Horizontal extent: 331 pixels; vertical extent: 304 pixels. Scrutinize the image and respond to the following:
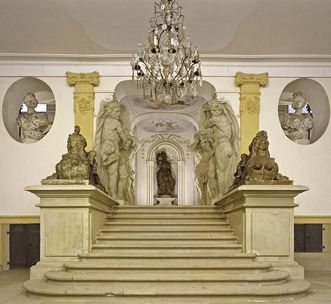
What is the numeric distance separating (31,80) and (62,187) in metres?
5.51

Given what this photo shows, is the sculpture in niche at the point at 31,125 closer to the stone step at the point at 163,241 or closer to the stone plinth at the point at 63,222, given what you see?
the stone step at the point at 163,241

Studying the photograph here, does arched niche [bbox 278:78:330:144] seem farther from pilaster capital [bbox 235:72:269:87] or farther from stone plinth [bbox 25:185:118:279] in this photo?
stone plinth [bbox 25:185:118:279]

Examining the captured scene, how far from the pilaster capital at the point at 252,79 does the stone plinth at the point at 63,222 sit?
557 centimetres

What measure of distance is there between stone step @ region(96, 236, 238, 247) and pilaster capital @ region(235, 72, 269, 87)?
4545mm

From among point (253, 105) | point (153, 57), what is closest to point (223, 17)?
point (253, 105)

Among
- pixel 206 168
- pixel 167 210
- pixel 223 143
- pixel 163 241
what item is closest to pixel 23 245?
pixel 167 210

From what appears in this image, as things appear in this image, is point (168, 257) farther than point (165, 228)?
No

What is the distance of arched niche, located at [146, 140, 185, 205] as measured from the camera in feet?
69.8

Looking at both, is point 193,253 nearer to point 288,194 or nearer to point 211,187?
point 288,194

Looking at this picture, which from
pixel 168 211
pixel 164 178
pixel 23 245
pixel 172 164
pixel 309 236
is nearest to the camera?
pixel 168 211

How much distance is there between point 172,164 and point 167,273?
1473cm

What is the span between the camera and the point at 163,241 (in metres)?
8.74

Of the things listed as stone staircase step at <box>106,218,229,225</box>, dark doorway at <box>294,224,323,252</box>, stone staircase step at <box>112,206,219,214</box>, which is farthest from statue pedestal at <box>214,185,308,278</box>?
dark doorway at <box>294,224,323,252</box>

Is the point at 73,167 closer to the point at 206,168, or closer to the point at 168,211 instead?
the point at 168,211
